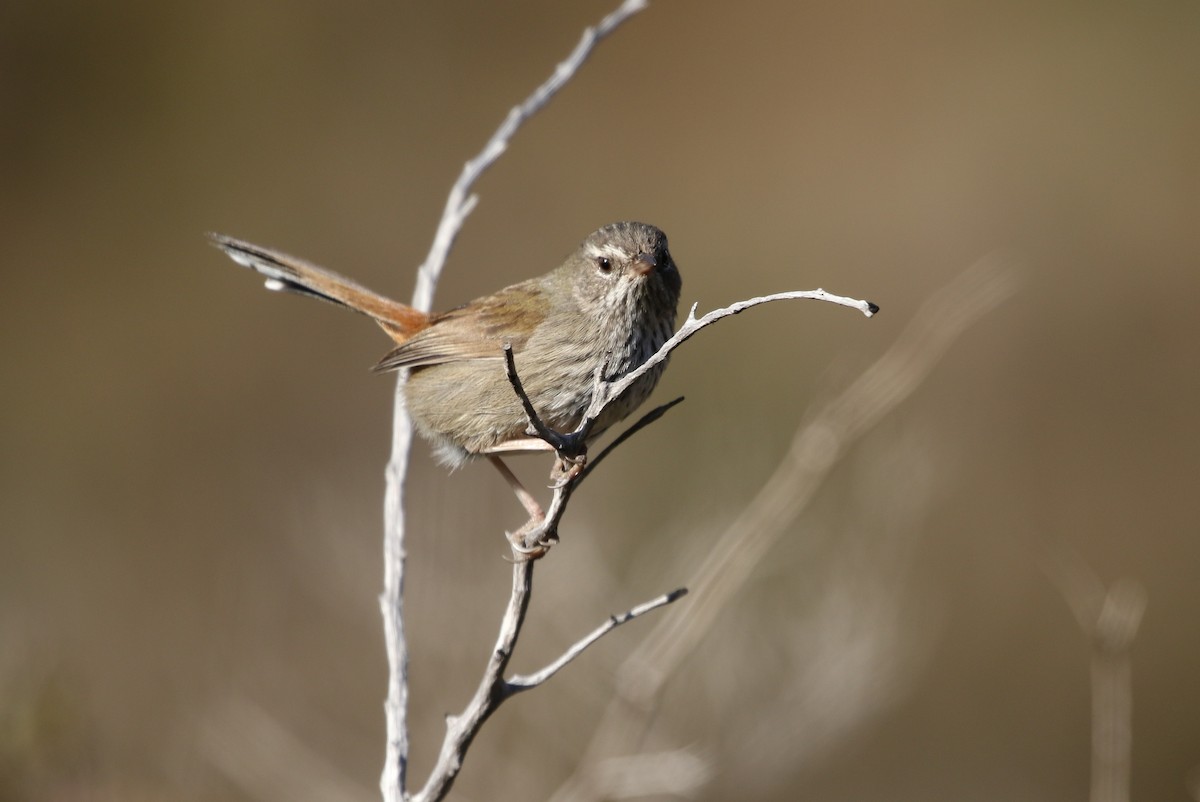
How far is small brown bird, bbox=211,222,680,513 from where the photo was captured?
4078mm

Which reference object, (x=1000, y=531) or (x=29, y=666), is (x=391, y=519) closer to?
(x=29, y=666)

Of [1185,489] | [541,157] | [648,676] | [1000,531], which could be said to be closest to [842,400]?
[648,676]

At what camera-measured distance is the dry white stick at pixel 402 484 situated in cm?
304

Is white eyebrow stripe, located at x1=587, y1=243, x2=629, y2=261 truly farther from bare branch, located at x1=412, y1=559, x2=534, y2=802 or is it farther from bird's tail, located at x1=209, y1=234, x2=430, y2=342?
bare branch, located at x1=412, y1=559, x2=534, y2=802

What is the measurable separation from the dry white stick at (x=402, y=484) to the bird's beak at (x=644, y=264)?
2.06 ft

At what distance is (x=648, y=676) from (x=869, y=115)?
444 inches

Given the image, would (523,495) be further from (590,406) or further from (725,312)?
(725,312)

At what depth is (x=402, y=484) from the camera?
362 cm

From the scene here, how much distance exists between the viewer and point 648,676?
12.7ft

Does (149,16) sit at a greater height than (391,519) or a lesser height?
greater

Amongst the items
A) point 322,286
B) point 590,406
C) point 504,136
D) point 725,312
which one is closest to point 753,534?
point 590,406

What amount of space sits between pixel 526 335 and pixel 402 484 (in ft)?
3.24

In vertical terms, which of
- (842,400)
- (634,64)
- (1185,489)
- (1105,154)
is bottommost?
(1185,489)

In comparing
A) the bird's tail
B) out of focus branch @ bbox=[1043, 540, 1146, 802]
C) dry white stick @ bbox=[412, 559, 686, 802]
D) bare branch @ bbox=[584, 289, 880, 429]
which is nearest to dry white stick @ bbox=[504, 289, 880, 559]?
bare branch @ bbox=[584, 289, 880, 429]
